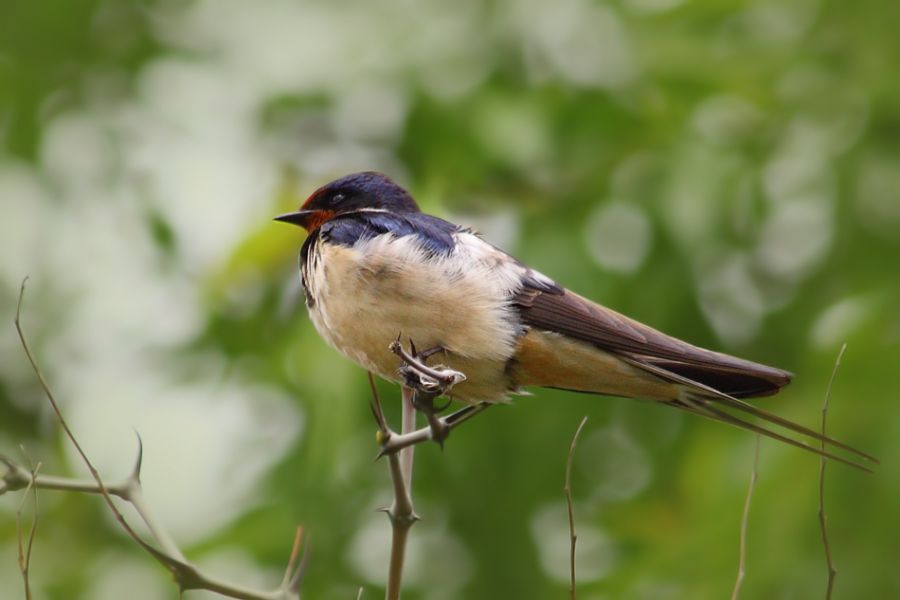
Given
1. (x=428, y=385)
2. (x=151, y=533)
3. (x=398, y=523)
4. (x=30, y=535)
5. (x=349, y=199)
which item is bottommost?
(x=30, y=535)

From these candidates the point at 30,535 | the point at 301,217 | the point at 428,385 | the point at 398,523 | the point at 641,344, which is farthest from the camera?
the point at 301,217

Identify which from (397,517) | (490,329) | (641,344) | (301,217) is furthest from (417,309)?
(397,517)

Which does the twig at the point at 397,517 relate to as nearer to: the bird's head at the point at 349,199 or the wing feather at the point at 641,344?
the wing feather at the point at 641,344

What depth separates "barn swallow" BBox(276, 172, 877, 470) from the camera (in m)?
2.40

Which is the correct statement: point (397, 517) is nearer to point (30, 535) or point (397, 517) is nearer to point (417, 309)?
point (30, 535)

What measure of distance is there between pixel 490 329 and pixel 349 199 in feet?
2.15

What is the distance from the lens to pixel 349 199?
2.94 m

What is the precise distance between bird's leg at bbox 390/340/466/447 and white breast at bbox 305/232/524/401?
284mm

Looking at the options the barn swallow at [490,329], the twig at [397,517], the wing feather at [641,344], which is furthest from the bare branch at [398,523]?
the wing feather at [641,344]

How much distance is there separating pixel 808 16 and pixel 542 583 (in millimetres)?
2079

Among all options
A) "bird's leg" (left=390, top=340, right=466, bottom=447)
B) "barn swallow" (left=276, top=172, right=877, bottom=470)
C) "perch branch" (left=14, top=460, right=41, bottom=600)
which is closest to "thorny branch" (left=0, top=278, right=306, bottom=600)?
"perch branch" (left=14, top=460, right=41, bottom=600)

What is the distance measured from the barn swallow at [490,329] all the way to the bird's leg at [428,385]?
30 centimetres

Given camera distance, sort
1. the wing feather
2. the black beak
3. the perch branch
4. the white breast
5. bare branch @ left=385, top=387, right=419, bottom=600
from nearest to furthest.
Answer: bare branch @ left=385, top=387, right=419, bottom=600, the perch branch, the wing feather, the white breast, the black beak

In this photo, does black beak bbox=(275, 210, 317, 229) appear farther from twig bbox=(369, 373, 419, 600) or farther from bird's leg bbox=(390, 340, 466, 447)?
twig bbox=(369, 373, 419, 600)
